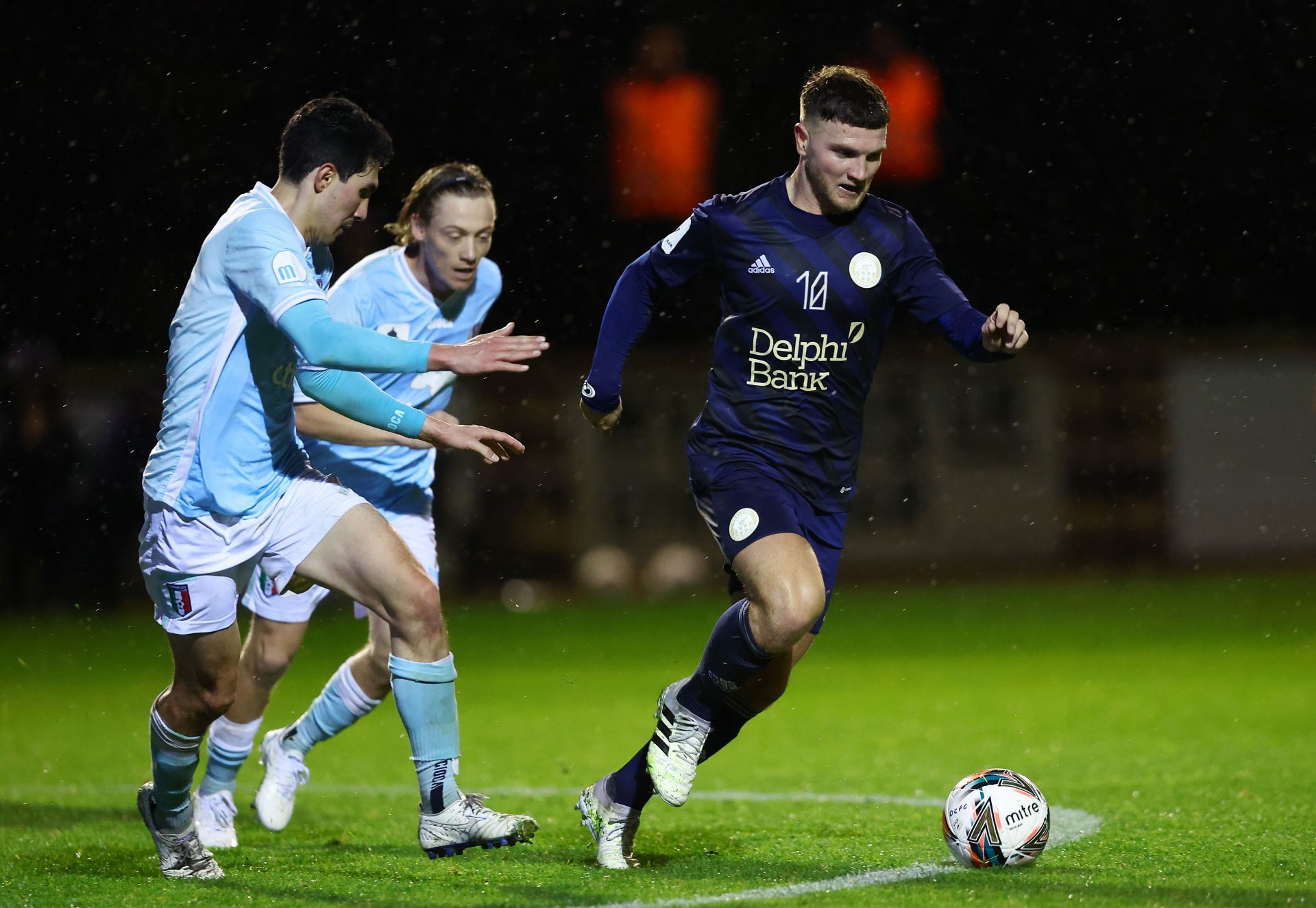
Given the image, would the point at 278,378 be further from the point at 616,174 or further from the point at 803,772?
the point at 616,174

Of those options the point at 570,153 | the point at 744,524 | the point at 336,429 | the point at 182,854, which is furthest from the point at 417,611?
the point at 570,153

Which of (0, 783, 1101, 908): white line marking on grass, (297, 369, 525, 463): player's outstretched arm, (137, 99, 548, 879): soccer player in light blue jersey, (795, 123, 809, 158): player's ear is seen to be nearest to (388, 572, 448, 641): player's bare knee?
(137, 99, 548, 879): soccer player in light blue jersey

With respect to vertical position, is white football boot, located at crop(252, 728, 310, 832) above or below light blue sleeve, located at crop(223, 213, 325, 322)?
below

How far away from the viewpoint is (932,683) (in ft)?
36.4

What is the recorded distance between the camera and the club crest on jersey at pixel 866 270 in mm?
4914

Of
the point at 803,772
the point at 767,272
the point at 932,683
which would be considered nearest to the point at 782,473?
the point at 767,272

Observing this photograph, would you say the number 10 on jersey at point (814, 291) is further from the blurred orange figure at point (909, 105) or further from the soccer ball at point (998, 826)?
the blurred orange figure at point (909, 105)

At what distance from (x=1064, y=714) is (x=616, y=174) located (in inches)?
351

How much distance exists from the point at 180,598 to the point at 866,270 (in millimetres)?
2282

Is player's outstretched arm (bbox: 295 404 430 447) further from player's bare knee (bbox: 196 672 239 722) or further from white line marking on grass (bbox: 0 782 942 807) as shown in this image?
white line marking on grass (bbox: 0 782 942 807)

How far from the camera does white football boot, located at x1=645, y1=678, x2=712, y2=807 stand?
15.1 feet

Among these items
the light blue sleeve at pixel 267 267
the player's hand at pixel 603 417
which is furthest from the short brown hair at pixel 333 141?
the player's hand at pixel 603 417

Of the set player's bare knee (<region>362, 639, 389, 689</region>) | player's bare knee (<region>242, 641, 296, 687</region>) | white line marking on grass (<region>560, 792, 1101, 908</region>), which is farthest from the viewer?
player's bare knee (<region>362, 639, 389, 689</region>)

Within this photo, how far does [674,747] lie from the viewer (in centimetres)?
466
